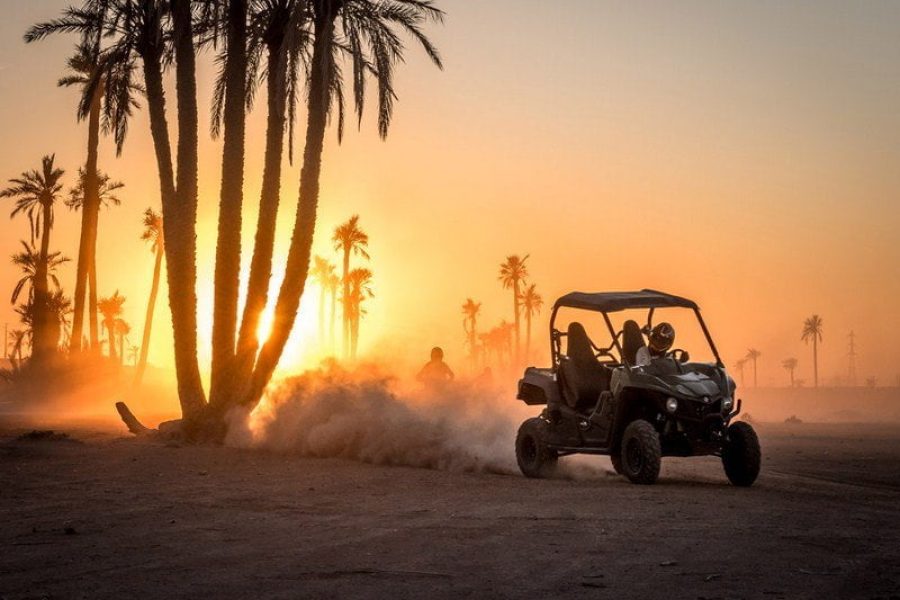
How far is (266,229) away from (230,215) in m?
0.83

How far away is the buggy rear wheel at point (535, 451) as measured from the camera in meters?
16.5

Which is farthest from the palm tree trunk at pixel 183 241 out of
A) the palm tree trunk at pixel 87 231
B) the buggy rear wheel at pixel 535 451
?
the palm tree trunk at pixel 87 231

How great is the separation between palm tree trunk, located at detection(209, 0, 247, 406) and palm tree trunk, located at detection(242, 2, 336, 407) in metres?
0.66

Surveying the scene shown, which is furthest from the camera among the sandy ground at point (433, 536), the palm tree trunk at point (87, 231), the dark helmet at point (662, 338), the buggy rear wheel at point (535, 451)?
the palm tree trunk at point (87, 231)

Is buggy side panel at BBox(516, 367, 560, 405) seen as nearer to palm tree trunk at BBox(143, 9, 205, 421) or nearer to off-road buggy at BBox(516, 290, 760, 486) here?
off-road buggy at BBox(516, 290, 760, 486)

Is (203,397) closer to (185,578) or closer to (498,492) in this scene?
(498,492)

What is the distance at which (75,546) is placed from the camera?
30.8ft

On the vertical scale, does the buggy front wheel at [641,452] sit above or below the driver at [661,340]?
below

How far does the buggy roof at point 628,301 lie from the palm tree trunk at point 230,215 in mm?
9461

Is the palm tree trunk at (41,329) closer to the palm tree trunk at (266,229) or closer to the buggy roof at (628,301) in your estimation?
the palm tree trunk at (266,229)

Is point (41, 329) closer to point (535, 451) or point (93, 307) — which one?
point (93, 307)

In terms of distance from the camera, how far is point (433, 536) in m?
9.75

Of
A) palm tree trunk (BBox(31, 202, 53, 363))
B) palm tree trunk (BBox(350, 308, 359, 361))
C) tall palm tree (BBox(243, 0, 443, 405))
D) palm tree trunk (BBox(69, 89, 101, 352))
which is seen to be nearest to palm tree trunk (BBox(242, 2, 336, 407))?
tall palm tree (BBox(243, 0, 443, 405))

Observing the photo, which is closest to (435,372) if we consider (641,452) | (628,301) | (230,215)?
(230,215)
